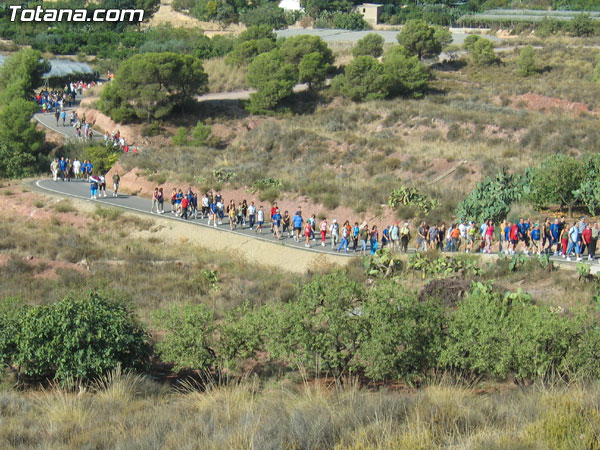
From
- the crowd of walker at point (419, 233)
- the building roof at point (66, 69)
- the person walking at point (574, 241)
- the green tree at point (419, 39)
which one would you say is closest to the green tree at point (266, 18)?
the building roof at point (66, 69)

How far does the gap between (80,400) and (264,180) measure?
23091 mm

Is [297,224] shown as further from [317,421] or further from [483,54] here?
[483,54]

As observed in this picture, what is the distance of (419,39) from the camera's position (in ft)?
206

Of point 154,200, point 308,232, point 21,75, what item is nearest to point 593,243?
point 308,232

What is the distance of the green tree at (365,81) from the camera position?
52594mm

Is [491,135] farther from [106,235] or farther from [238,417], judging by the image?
[238,417]

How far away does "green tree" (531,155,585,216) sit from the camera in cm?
2650

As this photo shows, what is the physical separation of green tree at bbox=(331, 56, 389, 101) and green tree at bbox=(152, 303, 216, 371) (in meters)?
40.4

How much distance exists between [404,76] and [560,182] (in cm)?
2895

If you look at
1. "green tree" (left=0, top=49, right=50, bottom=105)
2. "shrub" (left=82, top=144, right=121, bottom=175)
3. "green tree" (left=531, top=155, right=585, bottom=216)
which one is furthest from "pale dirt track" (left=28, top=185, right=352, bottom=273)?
"green tree" (left=0, top=49, right=50, bottom=105)

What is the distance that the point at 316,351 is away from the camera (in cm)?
1312

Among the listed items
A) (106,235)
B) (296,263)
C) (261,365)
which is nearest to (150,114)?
(106,235)

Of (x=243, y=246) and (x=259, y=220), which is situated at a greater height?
(x=259, y=220)

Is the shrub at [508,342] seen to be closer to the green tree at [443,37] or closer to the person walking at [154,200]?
the person walking at [154,200]
